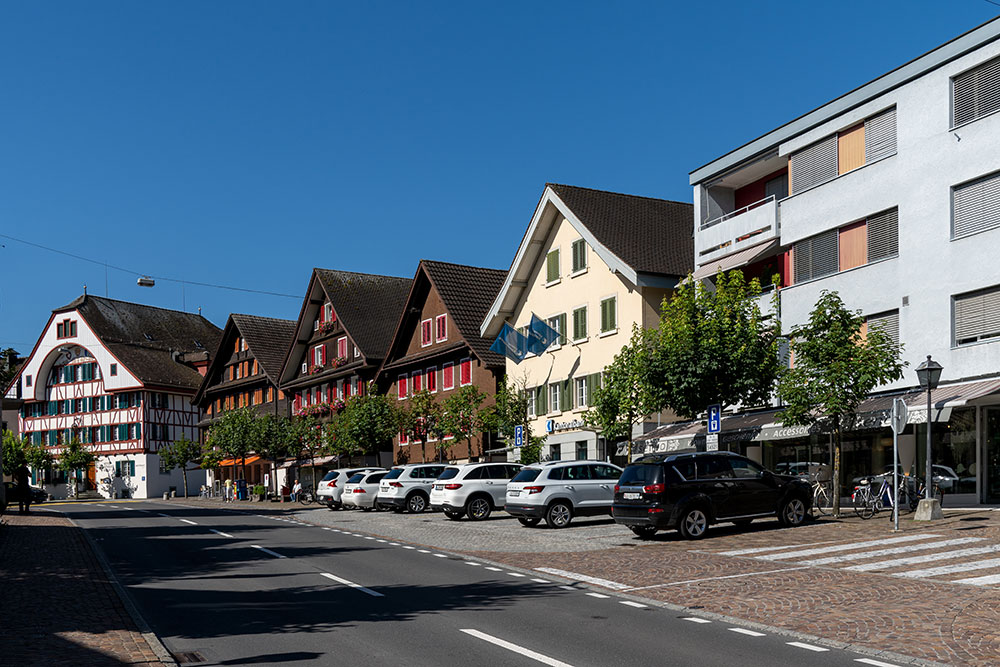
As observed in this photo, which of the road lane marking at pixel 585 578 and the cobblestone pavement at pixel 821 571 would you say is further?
the road lane marking at pixel 585 578

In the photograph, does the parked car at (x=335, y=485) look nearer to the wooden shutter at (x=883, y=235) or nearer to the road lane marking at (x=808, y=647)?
the wooden shutter at (x=883, y=235)

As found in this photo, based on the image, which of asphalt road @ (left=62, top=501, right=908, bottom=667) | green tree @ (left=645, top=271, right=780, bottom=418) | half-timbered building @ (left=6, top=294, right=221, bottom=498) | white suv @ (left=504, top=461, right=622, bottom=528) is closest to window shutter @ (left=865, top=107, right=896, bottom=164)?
green tree @ (left=645, top=271, right=780, bottom=418)

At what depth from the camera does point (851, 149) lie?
32.2 meters

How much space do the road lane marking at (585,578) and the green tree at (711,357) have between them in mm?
12369

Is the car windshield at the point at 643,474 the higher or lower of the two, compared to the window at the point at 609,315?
lower

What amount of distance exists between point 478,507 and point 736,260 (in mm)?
11679

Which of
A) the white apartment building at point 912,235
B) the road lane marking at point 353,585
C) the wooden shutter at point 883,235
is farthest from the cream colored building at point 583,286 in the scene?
A: the road lane marking at point 353,585

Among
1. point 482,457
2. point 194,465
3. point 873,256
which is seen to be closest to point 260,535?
point 873,256

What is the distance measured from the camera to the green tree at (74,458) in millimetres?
93500

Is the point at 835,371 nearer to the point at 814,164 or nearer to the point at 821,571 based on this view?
the point at 821,571

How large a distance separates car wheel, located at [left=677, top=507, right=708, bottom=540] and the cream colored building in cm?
Result: 1635

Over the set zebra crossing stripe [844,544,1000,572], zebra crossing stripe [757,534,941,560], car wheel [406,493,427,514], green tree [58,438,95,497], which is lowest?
green tree [58,438,95,497]

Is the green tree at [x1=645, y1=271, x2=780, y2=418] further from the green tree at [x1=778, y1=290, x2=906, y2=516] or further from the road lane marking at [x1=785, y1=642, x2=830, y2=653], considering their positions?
the road lane marking at [x1=785, y1=642, x2=830, y2=653]

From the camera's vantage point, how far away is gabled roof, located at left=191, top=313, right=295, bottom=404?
7875 cm
